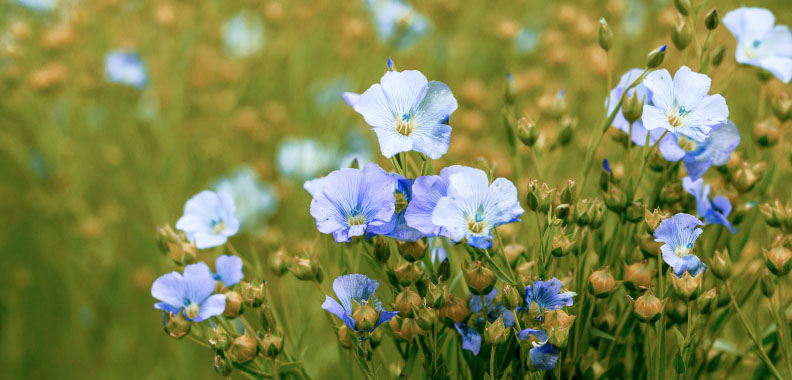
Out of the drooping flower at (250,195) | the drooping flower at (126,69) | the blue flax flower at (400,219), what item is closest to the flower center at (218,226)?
the blue flax flower at (400,219)

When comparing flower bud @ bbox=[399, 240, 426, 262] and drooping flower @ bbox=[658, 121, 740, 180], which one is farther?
drooping flower @ bbox=[658, 121, 740, 180]

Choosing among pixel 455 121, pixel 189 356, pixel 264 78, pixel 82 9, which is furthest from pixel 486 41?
pixel 189 356

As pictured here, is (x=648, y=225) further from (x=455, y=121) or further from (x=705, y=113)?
(x=455, y=121)

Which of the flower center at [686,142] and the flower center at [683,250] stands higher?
the flower center at [686,142]

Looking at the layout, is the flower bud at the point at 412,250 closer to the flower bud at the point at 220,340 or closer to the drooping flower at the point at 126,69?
the flower bud at the point at 220,340

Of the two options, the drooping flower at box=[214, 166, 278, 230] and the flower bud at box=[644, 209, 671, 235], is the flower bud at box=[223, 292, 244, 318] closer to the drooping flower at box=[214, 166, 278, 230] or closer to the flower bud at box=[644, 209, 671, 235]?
the flower bud at box=[644, 209, 671, 235]

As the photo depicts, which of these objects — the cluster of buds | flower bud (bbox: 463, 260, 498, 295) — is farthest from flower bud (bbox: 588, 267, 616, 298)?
the cluster of buds
